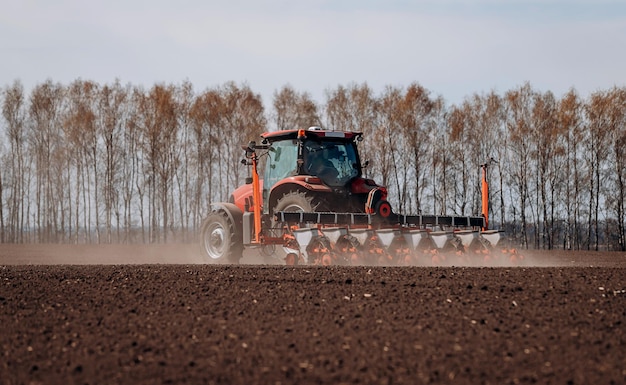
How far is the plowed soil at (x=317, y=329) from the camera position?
20.0 feet

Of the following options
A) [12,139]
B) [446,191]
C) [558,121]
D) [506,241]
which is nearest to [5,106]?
[12,139]

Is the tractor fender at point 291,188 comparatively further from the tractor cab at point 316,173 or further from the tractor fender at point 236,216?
the tractor fender at point 236,216

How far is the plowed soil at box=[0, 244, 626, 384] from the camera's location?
20.0 ft

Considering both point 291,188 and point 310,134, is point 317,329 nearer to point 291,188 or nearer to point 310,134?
point 291,188

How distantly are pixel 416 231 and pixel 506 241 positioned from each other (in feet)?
6.37

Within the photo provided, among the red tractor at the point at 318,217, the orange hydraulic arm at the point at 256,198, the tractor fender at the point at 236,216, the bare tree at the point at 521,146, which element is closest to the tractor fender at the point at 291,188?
the red tractor at the point at 318,217

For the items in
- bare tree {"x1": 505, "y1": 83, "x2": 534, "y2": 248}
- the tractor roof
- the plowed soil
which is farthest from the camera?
bare tree {"x1": 505, "y1": 83, "x2": 534, "y2": 248}

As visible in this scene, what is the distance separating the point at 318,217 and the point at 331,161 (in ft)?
6.58

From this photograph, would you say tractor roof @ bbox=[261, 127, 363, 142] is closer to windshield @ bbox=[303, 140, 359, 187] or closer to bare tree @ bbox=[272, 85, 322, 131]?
windshield @ bbox=[303, 140, 359, 187]

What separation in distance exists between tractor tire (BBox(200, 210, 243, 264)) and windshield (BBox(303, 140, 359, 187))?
207 cm

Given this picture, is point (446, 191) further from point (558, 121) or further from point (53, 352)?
point (53, 352)

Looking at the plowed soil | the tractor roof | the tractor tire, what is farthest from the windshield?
the plowed soil

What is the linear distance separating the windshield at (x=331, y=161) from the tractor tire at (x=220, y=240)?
2.07 meters

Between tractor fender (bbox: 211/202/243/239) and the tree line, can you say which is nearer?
tractor fender (bbox: 211/202/243/239)
